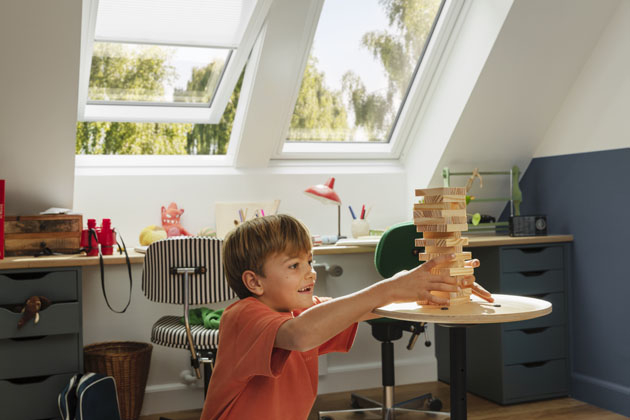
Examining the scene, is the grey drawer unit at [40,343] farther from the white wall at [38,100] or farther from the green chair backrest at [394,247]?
the green chair backrest at [394,247]

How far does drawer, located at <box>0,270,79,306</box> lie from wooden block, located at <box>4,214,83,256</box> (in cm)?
15

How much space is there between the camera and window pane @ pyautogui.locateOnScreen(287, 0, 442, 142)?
3.61m

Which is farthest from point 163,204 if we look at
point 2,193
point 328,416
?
point 328,416

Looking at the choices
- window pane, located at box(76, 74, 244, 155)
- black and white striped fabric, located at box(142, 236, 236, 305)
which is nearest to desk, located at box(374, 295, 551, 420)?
black and white striped fabric, located at box(142, 236, 236, 305)

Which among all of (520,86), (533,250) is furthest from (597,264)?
(520,86)

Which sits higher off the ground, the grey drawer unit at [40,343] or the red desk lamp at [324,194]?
the red desk lamp at [324,194]

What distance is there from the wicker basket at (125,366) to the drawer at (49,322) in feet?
0.93

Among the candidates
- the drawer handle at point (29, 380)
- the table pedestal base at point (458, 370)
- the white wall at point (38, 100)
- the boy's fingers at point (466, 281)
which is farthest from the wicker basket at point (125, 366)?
the boy's fingers at point (466, 281)

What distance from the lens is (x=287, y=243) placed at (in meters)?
1.38

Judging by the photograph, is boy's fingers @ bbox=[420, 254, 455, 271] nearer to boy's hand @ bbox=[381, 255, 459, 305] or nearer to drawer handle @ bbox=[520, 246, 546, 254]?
boy's hand @ bbox=[381, 255, 459, 305]

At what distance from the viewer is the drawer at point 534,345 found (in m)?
3.43

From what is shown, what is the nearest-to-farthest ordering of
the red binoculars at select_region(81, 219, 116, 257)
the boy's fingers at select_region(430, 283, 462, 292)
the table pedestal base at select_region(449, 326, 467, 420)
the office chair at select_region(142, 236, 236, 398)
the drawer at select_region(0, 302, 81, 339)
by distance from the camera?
1. the boy's fingers at select_region(430, 283, 462, 292)
2. the table pedestal base at select_region(449, 326, 467, 420)
3. the office chair at select_region(142, 236, 236, 398)
4. the drawer at select_region(0, 302, 81, 339)
5. the red binoculars at select_region(81, 219, 116, 257)

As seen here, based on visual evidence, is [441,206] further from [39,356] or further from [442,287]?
[39,356]

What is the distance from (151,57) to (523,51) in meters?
1.82
